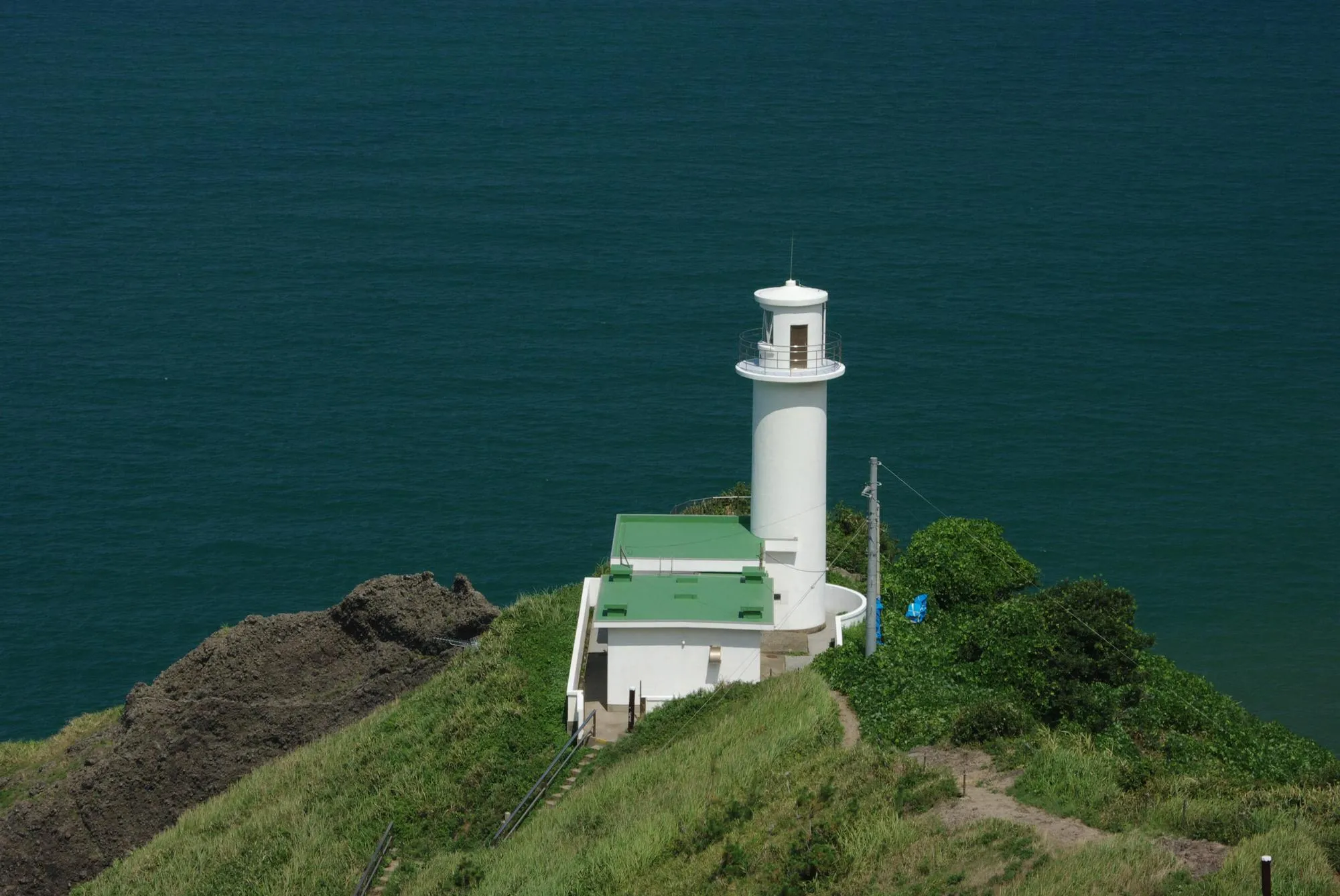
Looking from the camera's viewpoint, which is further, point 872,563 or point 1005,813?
point 872,563

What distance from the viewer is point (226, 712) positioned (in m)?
39.1

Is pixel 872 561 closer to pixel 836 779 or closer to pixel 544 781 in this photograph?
pixel 836 779

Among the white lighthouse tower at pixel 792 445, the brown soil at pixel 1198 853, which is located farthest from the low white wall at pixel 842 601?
the brown soil at pixel 1198 853

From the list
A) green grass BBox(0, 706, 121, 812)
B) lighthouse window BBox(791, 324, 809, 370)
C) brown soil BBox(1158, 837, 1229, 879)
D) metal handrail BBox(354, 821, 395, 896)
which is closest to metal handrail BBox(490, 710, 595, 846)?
metal handrail BBox(354, 821, 395, 896)

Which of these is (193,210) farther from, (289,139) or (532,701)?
(532,701)

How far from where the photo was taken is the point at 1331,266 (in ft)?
283

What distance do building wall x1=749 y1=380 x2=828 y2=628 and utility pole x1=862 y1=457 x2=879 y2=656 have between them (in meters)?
3.86

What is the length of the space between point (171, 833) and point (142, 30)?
4307 inches

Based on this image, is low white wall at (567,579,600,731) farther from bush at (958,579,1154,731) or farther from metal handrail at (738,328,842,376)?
bush at (958,579,1154,731)

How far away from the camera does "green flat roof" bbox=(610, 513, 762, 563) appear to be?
3750 centimetres

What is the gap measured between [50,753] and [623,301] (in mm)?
42927

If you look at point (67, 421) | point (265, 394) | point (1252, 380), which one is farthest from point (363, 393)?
point (1252, 380)

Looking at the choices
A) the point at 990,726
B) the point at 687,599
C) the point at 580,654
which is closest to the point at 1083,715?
the point at 990,726

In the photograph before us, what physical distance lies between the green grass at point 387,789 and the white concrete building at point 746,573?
116cm
